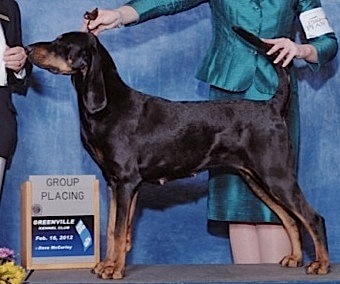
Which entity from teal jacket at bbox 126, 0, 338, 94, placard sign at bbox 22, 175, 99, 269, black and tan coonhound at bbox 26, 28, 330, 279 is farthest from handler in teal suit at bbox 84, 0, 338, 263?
placard sign at bbox 22, 175, 99, 269

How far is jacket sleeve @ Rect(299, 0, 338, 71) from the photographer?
2297 millimetres

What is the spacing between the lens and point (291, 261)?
7.30 feet

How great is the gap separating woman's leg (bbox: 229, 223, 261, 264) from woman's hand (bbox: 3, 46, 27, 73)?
2.65 ft

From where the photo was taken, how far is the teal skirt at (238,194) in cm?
233

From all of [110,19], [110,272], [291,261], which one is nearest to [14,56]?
[110,19]

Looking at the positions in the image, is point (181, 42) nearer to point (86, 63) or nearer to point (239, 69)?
point (239, 69)

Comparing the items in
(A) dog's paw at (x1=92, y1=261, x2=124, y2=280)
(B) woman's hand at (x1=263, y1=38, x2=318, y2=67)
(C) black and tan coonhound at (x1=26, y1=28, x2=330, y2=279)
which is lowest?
(A) dog's paw at (x1=92, y1=261, x2=124, y2=280)

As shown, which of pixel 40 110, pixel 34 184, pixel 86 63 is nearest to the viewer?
pixel 86 63

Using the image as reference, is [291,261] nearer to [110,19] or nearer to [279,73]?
[279,73]

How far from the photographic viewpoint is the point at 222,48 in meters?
2.34

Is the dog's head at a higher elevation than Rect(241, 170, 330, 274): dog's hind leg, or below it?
higher

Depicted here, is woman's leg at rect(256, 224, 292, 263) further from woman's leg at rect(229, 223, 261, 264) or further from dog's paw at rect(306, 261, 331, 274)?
dog's paw at rect(306, 261, 331, 274)

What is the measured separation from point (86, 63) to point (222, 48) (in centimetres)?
48

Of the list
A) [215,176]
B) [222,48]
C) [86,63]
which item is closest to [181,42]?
[222,48]
